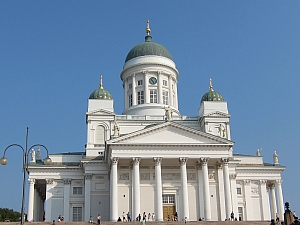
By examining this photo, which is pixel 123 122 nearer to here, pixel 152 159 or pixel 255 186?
pixel 152 159

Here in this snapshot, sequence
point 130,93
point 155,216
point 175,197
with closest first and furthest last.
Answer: point 155,216 < point 175,197 < point 130,93

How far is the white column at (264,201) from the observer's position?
179 feet

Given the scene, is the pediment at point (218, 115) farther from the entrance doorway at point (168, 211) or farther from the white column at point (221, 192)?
the entrance doorway at point (168, 211)

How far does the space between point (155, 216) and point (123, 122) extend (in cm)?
1519

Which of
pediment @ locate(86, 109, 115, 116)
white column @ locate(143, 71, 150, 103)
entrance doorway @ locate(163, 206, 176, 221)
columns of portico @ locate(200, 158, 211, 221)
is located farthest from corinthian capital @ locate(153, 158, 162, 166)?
white column @ locate(143, 71, 150, 103)

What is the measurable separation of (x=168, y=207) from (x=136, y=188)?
5.10m

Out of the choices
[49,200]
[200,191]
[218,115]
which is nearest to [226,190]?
[200,191]

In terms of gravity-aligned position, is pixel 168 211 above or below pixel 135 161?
below

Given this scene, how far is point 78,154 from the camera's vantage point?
55.8m

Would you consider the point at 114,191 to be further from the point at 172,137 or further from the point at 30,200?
the point at 30,200

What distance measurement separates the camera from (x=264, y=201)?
182 ft

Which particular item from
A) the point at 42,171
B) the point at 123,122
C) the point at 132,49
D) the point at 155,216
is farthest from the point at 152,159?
the point at 132,49

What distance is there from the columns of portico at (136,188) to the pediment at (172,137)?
217cm

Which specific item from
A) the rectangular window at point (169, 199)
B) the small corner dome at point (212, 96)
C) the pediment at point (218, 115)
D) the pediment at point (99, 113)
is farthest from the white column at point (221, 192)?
the pediment at point (99, 113)
